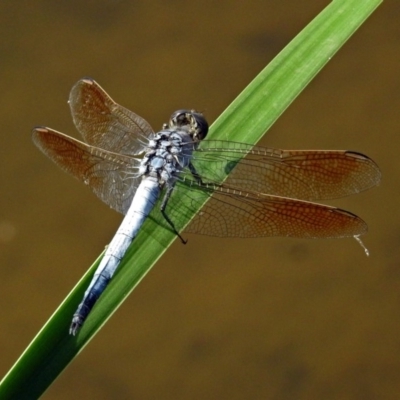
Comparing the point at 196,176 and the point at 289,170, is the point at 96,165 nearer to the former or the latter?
the point at 196,176

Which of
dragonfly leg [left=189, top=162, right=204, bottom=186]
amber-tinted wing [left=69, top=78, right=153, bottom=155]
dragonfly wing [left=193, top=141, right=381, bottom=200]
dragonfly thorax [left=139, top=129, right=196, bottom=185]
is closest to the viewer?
dragonfly wing [left=193, top=141, right=381, bottom=200]

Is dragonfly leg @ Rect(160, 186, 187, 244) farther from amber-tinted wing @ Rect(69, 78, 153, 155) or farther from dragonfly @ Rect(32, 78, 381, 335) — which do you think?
amber-tinted wing @ Rect(69, 78, 153, 155)

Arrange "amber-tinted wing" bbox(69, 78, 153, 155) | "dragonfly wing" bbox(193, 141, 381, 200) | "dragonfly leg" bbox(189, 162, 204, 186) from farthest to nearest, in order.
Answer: "amber-tinted wing" bbox(69, 78, 153, 155)
"dragonfly leg" bbox(189, 162, 204, 186)
"dragonfly wing" bbox(193, 141, 381, 200)

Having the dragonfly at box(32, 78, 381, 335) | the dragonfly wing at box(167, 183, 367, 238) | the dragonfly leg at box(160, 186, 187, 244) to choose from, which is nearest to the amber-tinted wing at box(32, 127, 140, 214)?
the dragonfly at box(32, 78, 381, 335)

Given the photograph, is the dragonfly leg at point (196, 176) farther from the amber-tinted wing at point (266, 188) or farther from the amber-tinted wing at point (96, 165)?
the amber-tinted wing at point (96, 165)

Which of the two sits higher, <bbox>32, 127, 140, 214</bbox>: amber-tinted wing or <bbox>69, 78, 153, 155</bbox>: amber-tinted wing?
<bbox>69, 78, 153, 155</bbox>: amber-tinted wing

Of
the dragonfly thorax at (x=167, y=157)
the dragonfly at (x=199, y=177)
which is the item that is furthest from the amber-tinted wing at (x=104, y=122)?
the dragonfly thorax at (x=167, y=157)

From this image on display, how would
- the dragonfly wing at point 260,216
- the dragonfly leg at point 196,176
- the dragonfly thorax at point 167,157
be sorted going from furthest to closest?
the dragonfly thorax at point 167,157 < the dragonfly leg at point 196,176 < the dragonfly wing at point 260,216
